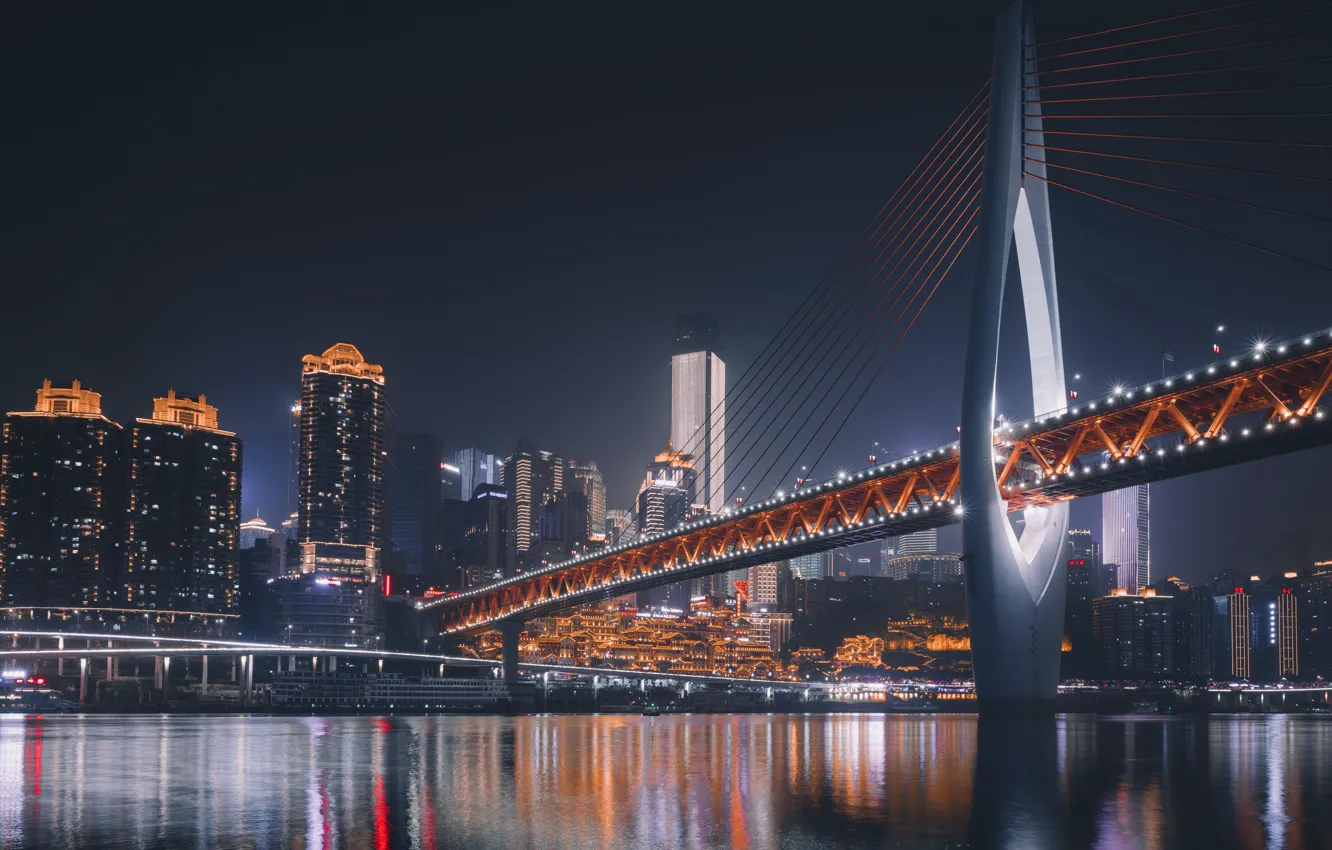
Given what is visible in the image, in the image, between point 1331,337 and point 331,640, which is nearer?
point 1331,337

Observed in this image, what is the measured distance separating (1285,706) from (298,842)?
165530 mm

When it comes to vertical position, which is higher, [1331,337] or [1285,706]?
[1331,337]

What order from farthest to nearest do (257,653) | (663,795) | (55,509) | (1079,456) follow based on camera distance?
(55,509)
(257,653)
(1079,456)
(663,795)

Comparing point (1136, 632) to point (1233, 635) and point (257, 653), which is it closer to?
point (1233, 635)

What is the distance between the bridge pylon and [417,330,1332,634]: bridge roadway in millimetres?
1970

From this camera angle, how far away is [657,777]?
2923 centimetres

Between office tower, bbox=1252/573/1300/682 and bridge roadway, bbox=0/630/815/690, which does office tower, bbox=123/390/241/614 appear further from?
office tower, bbox=1252/573/1300/682

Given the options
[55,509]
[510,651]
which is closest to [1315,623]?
[510,651]

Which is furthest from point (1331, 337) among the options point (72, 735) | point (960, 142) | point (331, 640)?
point (331, 640)

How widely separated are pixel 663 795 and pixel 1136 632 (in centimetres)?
16663

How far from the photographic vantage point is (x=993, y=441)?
48438 mm

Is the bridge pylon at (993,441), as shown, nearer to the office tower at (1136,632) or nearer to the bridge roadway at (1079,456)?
the bridge roadway at (1079,456)

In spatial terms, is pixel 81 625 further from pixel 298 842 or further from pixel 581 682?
pixel 298 842

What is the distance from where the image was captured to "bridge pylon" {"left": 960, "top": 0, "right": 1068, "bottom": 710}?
1837 inches
